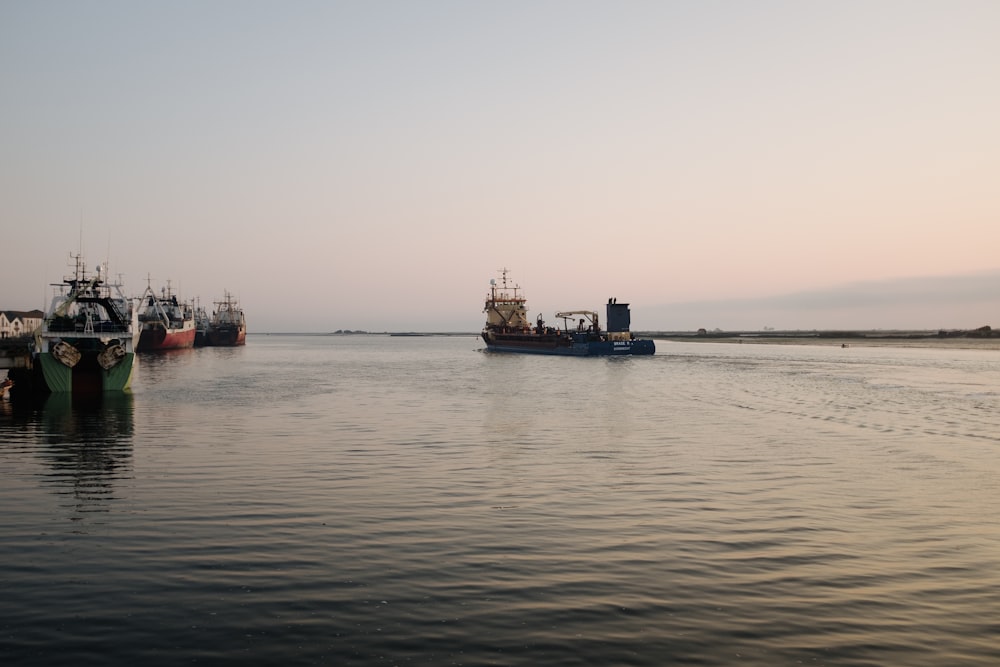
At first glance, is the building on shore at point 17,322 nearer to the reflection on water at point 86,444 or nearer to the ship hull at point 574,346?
the ship hull at point 574,346

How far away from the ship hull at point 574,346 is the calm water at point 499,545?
Result: 298 feet

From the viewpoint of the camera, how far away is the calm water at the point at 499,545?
9.66m

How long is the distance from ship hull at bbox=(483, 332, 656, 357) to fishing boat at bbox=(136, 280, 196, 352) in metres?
71.2

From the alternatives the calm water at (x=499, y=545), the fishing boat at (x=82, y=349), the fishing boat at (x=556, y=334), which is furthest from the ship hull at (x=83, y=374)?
the fishing boat at (x=556, y=334)

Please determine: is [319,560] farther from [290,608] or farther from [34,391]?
[34,391]

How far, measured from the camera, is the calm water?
9656mm

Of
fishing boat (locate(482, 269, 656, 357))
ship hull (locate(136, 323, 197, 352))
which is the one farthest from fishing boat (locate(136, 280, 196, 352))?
fishing boat (locate(482, 269, 656, 357))

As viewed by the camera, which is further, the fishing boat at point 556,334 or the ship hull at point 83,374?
the fishing boat at point 556,334

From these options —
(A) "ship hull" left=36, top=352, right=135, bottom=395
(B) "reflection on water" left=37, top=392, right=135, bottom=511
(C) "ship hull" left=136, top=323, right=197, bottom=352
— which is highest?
(C) "ship hull" left=136, top=323, right=197, bottom=352

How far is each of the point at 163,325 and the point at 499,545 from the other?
152 m

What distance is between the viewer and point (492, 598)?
11.3 metres

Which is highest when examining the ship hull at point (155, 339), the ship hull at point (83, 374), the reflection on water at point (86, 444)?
the ship hull at point (155, 339)

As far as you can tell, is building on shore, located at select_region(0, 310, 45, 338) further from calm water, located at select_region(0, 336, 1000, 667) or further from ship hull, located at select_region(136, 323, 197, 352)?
calm water, located at select_region(0, 336, 1000, 667)

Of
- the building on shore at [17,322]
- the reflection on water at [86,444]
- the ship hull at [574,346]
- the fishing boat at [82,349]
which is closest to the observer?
the reflection on water at [86,444]
